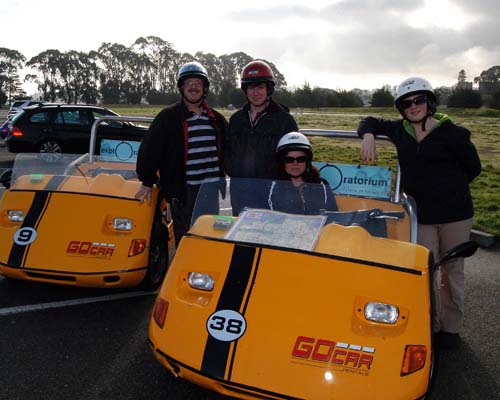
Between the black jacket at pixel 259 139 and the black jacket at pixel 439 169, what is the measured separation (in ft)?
2.12

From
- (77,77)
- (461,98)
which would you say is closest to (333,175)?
(461,98)

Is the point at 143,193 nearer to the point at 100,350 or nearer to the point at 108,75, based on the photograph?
the point at 100,350

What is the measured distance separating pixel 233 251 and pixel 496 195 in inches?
286

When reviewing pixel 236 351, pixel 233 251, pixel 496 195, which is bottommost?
pixel 496 195

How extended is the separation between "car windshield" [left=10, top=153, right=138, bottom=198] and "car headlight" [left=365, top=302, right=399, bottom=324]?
2478 mm

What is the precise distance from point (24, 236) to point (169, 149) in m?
1.35

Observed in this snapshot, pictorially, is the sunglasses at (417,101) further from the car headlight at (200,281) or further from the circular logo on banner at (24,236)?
the circular logo on banner at (24,236)

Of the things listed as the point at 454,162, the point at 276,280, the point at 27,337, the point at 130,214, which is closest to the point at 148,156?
the point at 130,214

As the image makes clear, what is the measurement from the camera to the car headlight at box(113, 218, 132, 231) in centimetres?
398

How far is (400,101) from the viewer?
10.8 feet

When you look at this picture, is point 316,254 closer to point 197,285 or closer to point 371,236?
point 371,236

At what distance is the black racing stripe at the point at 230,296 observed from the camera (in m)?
2.25

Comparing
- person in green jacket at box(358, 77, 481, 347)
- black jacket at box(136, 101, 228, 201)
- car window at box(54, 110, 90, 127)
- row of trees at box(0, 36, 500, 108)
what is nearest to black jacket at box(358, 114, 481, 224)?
person in green jacket at box(358, 77, 481, 347)

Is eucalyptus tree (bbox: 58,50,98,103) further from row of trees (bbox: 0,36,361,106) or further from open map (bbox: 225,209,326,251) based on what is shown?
open map (bbox: 225,209,326,251)
